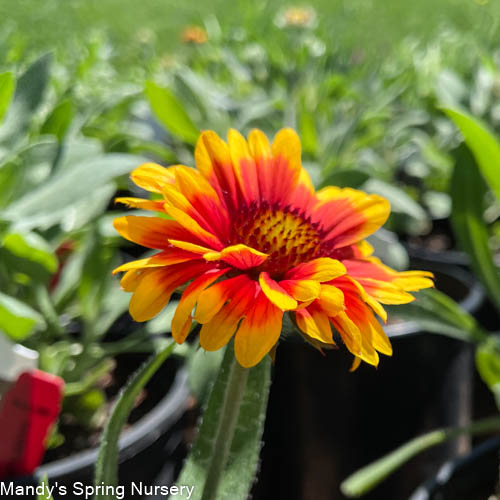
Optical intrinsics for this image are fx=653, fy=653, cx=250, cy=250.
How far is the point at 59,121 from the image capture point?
0.71 meters

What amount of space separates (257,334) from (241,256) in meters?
0.05

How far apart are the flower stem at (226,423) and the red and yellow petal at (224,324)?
0.05 m

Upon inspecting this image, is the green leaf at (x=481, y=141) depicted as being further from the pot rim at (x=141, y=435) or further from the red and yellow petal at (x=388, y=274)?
the pot rim at (x=141, y=435)

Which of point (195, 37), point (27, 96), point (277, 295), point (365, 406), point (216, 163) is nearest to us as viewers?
→ point (277, 295)

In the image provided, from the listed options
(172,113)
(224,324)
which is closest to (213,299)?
(224,324)

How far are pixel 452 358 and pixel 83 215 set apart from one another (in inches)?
24.1

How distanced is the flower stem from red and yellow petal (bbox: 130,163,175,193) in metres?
0.12

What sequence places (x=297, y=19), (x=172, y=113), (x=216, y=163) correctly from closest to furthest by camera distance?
(x=216, y=163) < (x=172, y=113) < (x=297, y=19)

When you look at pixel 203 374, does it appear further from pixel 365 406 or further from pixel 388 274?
pixel 365 406

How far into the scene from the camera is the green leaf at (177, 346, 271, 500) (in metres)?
0.41

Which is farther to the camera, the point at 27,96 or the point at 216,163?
the point at 27,96

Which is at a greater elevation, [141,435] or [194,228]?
[194,228]

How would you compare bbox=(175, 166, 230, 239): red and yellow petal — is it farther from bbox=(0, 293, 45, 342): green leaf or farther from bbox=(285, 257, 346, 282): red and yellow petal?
bbox=(0, 293, 45, 342): green leaf

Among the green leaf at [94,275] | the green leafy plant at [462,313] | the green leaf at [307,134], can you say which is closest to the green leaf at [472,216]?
the green leafy plant at [462,313]
